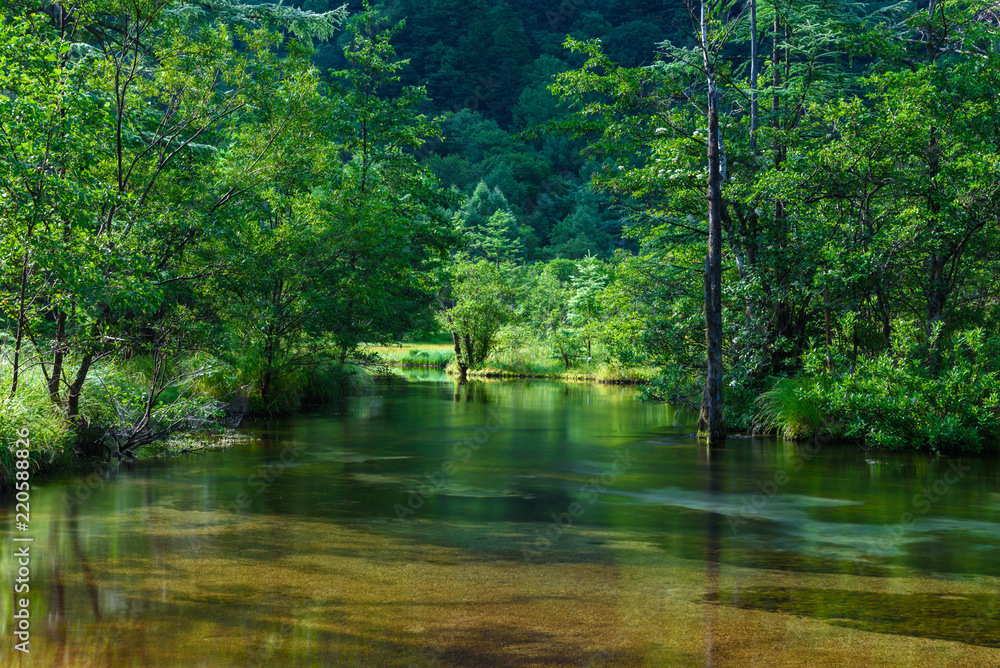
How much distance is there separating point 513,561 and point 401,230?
59.3 ft

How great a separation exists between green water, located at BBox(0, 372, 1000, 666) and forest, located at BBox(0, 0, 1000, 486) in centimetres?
174

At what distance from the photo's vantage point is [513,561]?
24.4ft

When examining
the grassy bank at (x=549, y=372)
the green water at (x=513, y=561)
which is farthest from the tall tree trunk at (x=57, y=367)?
the grassy bank at (x=549, y=372)

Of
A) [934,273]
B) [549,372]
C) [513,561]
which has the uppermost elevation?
[934,273]

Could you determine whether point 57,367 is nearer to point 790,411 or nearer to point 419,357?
point 790,411

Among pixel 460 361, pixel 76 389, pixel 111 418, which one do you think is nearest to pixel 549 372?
pixel 460 361

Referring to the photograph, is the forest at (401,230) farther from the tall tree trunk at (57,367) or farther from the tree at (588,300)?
the tree at (588,300)

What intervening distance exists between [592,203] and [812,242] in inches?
2430

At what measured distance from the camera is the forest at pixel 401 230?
36.4ft

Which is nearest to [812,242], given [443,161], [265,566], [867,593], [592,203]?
[867,593]

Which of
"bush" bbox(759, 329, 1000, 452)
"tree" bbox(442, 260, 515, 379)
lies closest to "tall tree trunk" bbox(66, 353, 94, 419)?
"bush" bbox(759, 329, 1000, 452)

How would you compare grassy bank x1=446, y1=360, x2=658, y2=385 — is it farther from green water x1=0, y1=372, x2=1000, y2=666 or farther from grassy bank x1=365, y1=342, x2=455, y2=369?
green water x1=0, y1=372, x2=1000, y2=666

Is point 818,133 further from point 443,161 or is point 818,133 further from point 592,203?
point 443,161

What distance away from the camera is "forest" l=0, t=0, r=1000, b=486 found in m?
11.1
